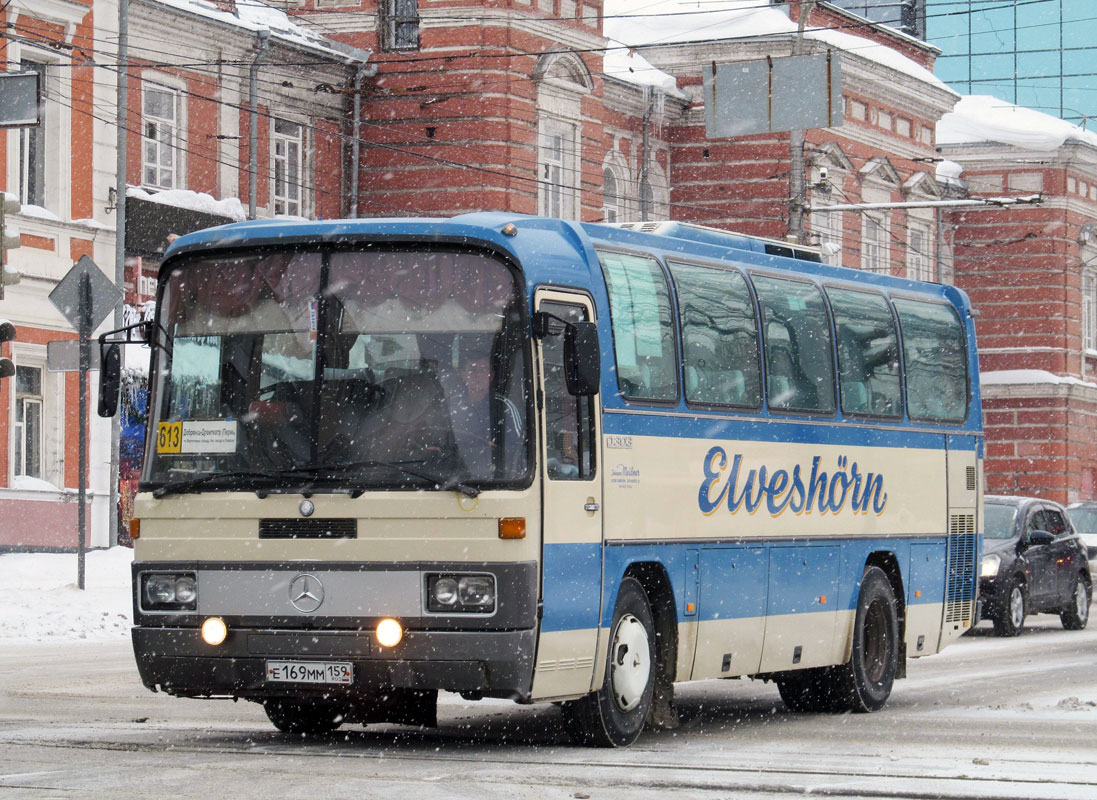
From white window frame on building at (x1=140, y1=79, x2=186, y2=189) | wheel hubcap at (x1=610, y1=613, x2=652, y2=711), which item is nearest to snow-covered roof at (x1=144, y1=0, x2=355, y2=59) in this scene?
white window frame on building at (x1=140, y1=79, x2=186, y2=189)

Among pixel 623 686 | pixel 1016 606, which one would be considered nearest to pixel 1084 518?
pixel 1016 606

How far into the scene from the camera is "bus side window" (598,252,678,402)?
12578 mm

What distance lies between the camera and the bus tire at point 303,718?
42.3 ft

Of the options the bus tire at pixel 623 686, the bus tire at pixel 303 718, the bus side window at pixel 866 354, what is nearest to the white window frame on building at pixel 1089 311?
the bus side window at pixel 866 354

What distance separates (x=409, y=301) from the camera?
37.9 ft

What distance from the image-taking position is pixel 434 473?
1126cm

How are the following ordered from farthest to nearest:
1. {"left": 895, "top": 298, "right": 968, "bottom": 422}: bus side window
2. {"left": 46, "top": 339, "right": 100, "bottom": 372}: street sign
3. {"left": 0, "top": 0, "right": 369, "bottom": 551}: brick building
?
{"left": 0, "top": 0, "right": 369, "bottom": 551}: brick building, {"left": 46, "top": 339, "right": 100, "bottom": 372}: street sign, {"left": 895, "top": 298, "right": 968, "bottom": 422}: bus side window

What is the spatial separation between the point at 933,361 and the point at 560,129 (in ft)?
91.7

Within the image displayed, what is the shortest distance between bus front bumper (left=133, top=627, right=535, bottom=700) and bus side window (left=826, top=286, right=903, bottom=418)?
5030 mm

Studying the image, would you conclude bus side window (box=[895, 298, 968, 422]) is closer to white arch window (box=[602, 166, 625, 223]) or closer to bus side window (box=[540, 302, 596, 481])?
bus side window (box=[540, 302, 596, 481])

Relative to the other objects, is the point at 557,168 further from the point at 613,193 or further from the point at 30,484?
the point at 30,484

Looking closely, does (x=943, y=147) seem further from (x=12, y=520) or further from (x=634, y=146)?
(x=12, y=520)

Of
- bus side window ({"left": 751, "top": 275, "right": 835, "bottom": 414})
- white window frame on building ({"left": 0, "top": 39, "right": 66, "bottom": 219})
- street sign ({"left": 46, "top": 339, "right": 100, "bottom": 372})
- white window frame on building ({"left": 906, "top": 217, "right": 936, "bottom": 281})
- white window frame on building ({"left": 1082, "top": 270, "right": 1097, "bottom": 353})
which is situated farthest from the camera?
white window frame on building ({"left": 1082, "top": 270, "right": 1097, "bottom": 353})

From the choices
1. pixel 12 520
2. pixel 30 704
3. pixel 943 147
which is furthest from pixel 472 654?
pixel 943 147
